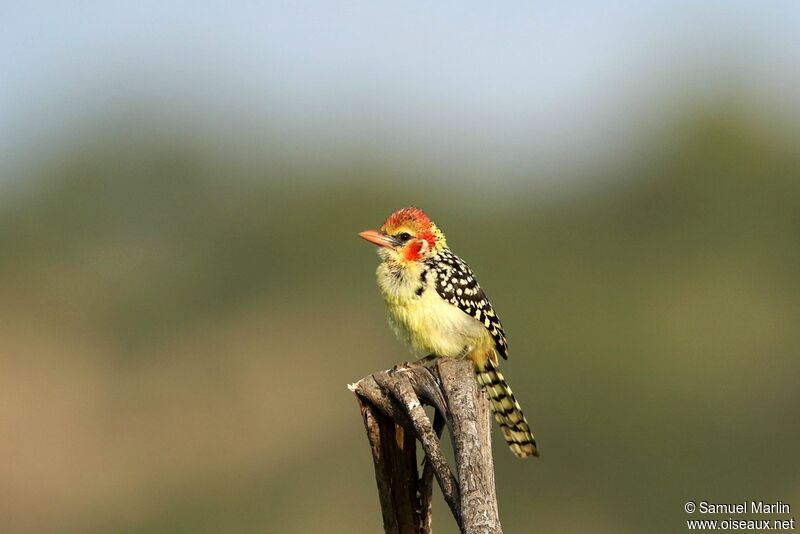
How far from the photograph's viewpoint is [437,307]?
8.59 m

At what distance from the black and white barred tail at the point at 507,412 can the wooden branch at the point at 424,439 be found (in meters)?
1.58

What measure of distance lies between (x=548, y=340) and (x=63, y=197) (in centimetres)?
1457

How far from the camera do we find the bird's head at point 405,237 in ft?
29.0

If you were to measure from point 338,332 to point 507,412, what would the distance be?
1456 centimetres

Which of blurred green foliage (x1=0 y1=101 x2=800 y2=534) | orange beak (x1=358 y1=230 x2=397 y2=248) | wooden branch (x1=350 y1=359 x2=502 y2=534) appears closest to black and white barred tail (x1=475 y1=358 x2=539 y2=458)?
orange beak (x1=358 y1=230 x2=397 y2=248)

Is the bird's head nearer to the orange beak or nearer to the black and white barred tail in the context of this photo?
the orange beak

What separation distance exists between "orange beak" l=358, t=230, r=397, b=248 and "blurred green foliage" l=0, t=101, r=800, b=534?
613cm

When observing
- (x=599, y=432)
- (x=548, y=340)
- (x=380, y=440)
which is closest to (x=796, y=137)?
(x=548, y=340)

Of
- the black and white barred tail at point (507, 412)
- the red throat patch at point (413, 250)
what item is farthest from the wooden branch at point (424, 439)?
the red throat patch at point (413, 250)

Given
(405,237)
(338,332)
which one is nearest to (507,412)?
→ (405,237)

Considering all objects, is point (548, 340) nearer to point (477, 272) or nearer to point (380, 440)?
point (477, 272)

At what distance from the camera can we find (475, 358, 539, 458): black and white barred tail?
8289 mm

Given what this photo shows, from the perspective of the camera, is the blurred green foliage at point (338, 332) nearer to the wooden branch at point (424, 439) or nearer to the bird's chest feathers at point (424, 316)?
the bird's chest feathers at point (424, 316)

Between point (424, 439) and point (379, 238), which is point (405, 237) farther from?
point (424, 439)
